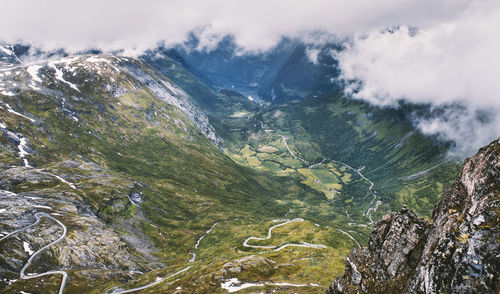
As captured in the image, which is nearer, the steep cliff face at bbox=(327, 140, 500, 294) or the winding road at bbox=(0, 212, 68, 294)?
the steep cliff face at bbox=(327, 140, 500, 294)

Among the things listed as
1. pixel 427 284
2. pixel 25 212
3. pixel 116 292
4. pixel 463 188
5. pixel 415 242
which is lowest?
pixel 116 292

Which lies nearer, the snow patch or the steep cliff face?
the steep cliff face

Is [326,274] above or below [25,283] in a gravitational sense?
above

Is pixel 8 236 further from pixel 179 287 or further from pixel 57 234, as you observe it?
pixel 179 287

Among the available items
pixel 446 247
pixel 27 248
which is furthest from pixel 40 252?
pixel 446 247

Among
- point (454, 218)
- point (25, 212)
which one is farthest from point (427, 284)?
point (25, 212)

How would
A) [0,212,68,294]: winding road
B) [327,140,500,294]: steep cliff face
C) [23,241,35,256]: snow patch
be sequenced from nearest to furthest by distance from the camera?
[327,140,500,294]: steep cliff face, [0,212,68,294]: winding road, [23,241,35,256]: snow patch

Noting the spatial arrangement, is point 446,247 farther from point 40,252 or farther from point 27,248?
point 27,248

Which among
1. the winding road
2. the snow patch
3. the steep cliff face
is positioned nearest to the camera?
the steep cliff face

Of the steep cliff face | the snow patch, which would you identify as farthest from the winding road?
the steep cliff face

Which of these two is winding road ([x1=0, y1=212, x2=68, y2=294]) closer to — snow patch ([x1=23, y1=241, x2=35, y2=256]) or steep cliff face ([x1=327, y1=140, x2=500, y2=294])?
snow patch ([x1=23, y1=241, x2=35, y2=256])
